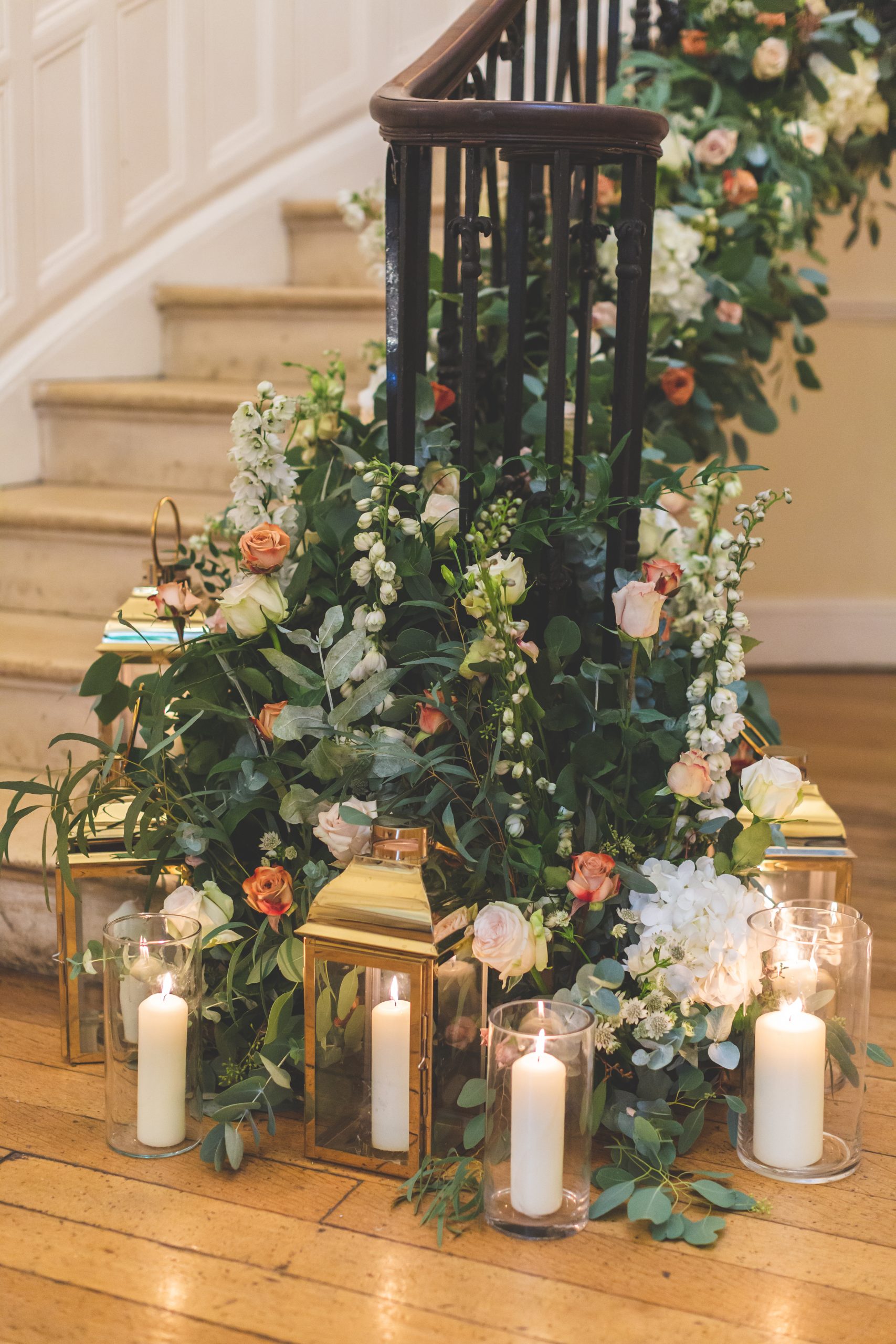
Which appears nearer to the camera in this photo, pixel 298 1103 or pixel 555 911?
pixel 555 911

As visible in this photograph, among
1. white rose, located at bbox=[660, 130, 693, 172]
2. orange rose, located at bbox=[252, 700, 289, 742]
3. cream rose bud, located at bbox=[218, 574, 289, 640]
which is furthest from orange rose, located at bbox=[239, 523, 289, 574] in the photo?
white rose, located at bbox=[660, 130, 693, 172]

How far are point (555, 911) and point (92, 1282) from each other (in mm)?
581

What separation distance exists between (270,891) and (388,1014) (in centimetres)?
20

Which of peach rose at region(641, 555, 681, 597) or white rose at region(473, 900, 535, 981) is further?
peach rose at region(641, 555, 681, 597)

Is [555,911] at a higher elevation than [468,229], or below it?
below

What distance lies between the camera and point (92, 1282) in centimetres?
125

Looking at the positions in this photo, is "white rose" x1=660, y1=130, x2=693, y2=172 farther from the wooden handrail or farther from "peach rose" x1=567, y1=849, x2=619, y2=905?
"peach rose" x1=567, y1=849, x2=619, y2=905

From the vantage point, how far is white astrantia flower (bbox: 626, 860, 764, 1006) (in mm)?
1402

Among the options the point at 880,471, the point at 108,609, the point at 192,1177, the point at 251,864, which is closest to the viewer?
the point at 192,1177

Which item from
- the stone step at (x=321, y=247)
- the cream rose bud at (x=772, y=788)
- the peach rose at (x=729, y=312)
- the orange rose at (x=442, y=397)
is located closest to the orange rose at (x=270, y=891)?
the cream rose bud at (x=772, y=788)

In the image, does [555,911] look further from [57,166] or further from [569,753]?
[57,166]

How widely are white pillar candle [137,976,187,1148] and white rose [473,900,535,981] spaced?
338mm

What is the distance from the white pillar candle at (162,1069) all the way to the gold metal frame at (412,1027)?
0.45 feet

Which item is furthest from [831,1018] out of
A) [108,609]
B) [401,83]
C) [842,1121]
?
[108,609]
